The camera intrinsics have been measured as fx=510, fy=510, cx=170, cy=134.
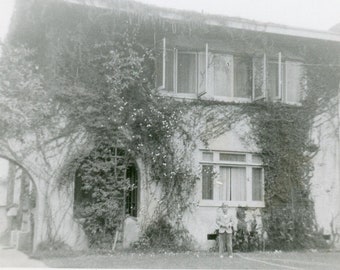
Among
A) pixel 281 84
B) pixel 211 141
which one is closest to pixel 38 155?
pixel 211 141

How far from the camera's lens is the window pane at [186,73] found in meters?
15.3

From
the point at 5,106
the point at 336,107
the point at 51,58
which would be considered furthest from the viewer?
the point at 336,107

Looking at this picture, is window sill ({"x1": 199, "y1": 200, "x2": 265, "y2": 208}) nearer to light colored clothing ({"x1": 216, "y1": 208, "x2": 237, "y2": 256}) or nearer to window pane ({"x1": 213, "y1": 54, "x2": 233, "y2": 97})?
light colored clothing ({"x1": 216, "y1": 208, "x2": 237, "y2": 256})

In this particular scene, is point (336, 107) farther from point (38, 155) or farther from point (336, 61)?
point (38, 155)

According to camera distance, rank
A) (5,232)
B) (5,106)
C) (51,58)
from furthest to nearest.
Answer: (5,232) < (51,58) < (5,106)

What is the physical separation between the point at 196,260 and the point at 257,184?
13.1 ft

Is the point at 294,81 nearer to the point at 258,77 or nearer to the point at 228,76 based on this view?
the point at 258,77

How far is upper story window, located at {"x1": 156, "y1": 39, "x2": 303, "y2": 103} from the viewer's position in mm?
15188

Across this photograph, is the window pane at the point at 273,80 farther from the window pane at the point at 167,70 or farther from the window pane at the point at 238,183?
the window pane at the point at 167,70

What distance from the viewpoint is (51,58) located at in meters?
13.9

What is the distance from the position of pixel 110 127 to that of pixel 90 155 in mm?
933

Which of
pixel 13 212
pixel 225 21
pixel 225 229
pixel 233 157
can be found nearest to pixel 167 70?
pixel 225 21

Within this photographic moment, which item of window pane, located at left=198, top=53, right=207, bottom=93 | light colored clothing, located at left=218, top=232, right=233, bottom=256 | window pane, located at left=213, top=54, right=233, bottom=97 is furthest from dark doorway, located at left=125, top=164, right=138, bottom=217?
window pane, located at left=213, top=54, right=233, bottom=97

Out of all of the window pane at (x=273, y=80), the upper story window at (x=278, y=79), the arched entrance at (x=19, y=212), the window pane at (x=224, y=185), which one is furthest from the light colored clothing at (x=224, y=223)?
the arched entrance at (x=19, y=212)
